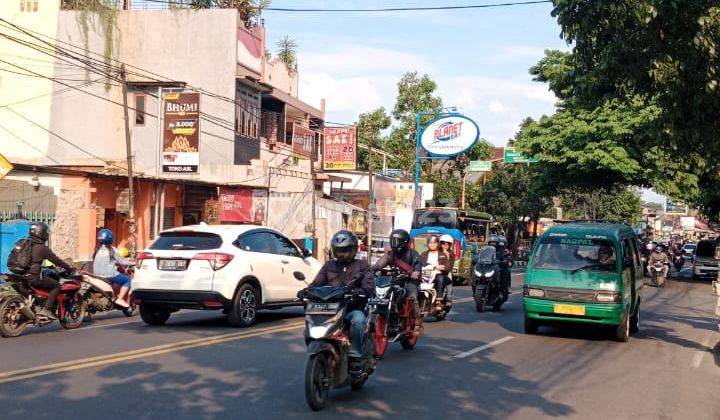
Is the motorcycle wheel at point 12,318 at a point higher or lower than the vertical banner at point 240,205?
lower

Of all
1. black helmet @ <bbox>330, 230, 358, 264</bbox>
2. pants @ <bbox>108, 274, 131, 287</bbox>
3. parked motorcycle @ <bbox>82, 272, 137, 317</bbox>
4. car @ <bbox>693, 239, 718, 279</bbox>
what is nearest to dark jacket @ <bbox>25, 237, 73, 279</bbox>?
parked motorcycle @ <bbox>82, 272, 137, 317</bbox>

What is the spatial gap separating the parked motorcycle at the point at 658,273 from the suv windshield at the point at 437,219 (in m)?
8.97

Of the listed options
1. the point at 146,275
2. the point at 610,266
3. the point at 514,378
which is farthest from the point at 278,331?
the point at 610,266

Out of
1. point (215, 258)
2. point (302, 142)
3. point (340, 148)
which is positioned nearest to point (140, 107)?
point (302, 142)

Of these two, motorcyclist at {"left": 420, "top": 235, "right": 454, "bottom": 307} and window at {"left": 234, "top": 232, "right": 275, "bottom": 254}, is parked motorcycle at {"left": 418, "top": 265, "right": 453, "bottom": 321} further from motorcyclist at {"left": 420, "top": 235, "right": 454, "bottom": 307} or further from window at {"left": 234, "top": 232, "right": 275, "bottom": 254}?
window at {"left": 234, "top": 232, "right": 275, "bottom": 254}

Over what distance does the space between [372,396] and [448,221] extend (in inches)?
842

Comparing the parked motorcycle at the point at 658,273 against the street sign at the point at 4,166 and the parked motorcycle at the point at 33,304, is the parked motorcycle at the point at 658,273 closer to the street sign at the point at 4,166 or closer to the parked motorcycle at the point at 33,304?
the parked motorcycle at the point at 33,304

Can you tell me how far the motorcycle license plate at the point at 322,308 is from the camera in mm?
6957

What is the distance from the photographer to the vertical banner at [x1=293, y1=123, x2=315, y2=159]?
35.3 meters

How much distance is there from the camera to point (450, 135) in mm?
36594

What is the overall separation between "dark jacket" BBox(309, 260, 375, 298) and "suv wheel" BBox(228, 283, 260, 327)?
4.66m

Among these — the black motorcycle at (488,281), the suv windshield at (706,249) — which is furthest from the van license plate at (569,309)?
the suv windshield at (706,249)

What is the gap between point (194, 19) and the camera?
34844mm

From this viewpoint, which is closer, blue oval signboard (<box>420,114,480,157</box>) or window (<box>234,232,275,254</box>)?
window (<box>234,232,275,254</box>)
